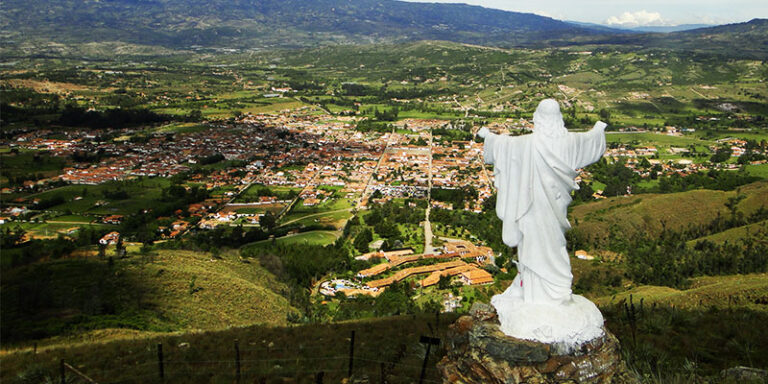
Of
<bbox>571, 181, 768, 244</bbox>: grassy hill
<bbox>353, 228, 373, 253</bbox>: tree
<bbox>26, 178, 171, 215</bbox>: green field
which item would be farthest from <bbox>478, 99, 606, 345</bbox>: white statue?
<bbox>26, 178, 171, 215</bbox>: green field

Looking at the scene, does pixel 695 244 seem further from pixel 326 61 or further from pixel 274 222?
pixel 326 61

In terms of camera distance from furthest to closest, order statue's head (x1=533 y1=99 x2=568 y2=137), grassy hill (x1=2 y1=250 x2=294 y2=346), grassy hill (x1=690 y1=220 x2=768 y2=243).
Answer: grassy hill (x1=690 y1=220 x2=768 y2=243) → grassy hill (x1=2 y1=250 x2=294 y2=346) → statue's head (x1=533 y1=99 x2=568 y2=137)

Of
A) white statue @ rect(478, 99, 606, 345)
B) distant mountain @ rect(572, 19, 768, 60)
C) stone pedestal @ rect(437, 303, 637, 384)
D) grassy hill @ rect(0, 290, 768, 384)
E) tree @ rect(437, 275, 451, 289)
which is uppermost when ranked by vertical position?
distant mountain @ rect(572, 19, 768, 60)

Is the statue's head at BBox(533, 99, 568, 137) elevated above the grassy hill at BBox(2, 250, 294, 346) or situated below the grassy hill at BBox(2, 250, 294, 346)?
above

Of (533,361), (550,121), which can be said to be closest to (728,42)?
(550,121)

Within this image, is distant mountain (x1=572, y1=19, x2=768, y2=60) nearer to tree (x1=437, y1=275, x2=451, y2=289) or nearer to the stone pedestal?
tree (x1=437, y1=275, x2=451, y2=289)

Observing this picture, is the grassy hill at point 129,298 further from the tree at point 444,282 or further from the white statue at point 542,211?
the white statue at point 542,211
